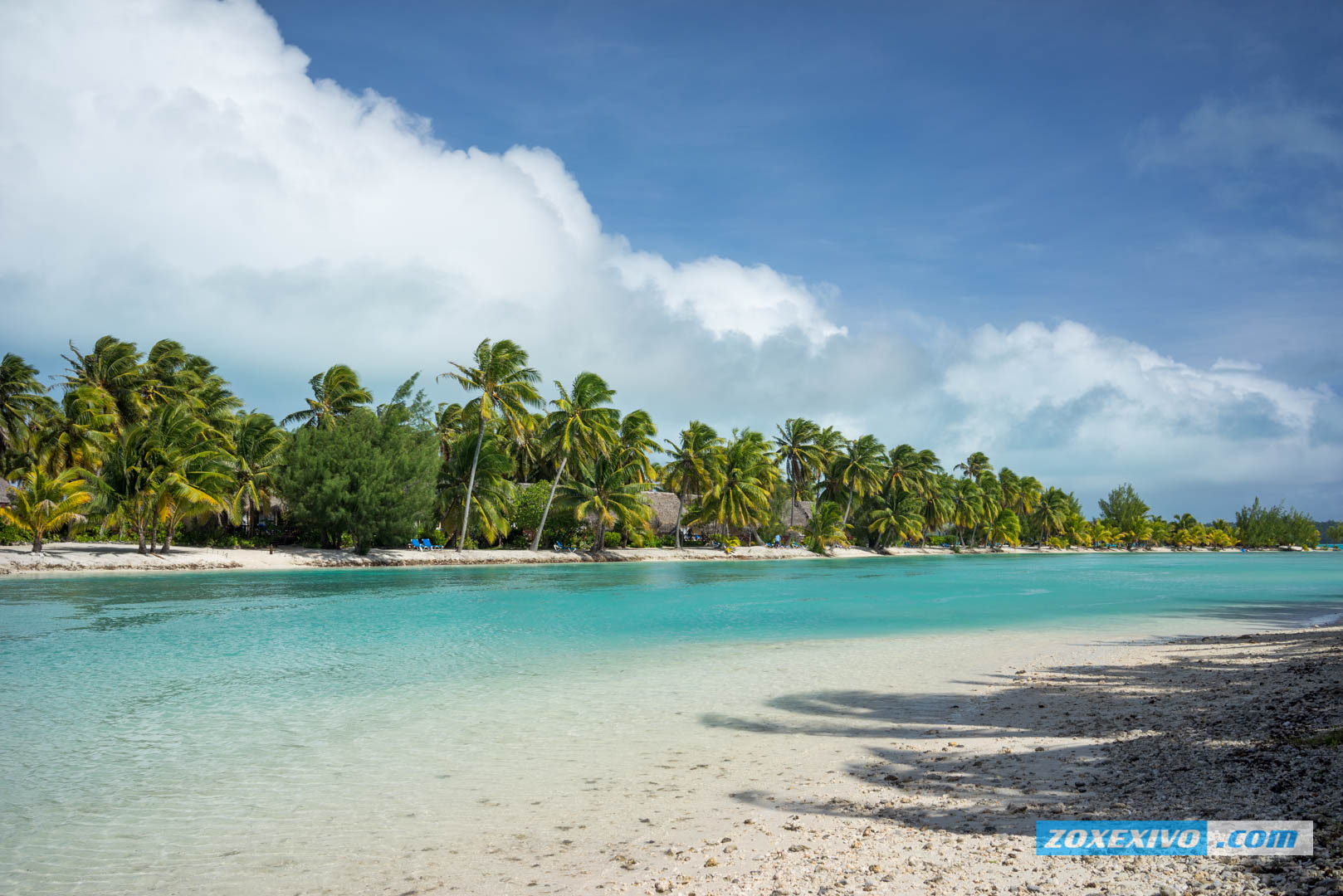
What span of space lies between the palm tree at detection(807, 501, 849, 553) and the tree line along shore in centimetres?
14

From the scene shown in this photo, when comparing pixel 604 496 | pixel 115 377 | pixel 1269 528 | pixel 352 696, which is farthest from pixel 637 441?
pixel 1269 528

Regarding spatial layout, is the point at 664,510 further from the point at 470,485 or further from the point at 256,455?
the point at 256,455

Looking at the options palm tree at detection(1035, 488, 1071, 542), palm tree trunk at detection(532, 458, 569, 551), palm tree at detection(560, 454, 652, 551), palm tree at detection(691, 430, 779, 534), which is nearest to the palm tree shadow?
palm tree trunk at detection(532, 458, 569, 551)

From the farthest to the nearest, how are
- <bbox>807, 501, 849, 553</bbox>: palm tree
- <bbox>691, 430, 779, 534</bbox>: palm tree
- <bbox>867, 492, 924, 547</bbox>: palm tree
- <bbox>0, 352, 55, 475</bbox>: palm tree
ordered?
<bbox>867, 492, 924, 547</bbox>: palm tree, <bbox>807, 501, 849, 553</bbox>: palm tree, <bbox>691, 430, 779, 534</bbox>: palm tree, <bbox>0, 352, 55, 475</bbox>: palm tree

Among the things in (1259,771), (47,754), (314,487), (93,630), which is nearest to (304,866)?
(47,754)

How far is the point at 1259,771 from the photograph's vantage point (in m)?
4.70

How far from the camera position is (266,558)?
112ft

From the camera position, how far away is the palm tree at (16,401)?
35.5 m

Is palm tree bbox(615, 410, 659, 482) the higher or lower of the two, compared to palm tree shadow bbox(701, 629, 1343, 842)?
higher

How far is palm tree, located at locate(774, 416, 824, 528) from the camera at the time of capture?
64812 millimetres

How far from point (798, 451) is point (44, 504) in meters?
50.5

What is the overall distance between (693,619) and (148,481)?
23853mm

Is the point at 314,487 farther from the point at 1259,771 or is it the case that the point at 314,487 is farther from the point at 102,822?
the point at 1259,771

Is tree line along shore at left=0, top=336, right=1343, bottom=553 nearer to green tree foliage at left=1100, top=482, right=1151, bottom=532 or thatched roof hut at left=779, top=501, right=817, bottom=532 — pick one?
thatched roof hut at left=779, top=501, right=817, bottom=532
